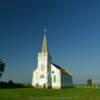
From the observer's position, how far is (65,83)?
325ft

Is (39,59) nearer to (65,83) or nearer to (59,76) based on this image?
(59,76)

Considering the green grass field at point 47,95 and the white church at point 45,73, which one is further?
the white church at point 45,73

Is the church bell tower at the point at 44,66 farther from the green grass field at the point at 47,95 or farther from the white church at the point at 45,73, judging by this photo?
the green grass field at the point at 47,95

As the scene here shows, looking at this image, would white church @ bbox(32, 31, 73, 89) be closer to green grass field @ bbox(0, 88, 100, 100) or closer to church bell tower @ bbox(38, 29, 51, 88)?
church bell tower @ bbox(38, 29, 51, 88)

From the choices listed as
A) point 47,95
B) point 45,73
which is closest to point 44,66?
point 45,73

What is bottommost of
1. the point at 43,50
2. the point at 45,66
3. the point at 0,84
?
the point at 0,84

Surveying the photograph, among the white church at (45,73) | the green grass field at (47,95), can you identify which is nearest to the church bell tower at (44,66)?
the white church at (45,73)

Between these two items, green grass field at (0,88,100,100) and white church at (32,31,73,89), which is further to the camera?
white church at (32,31,73,89)

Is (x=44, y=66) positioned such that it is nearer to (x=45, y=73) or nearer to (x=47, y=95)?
(x=45, y=73)

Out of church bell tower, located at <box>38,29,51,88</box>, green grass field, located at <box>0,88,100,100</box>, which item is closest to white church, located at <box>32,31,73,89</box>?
church bell tower, located at <box>38,29,51,88</box>

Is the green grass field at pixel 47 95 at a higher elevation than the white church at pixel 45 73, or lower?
lower

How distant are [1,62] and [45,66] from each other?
1405 cm

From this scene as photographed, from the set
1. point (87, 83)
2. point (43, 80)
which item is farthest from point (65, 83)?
point (87, 83)

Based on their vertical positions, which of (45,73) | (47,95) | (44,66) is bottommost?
(47,95)
